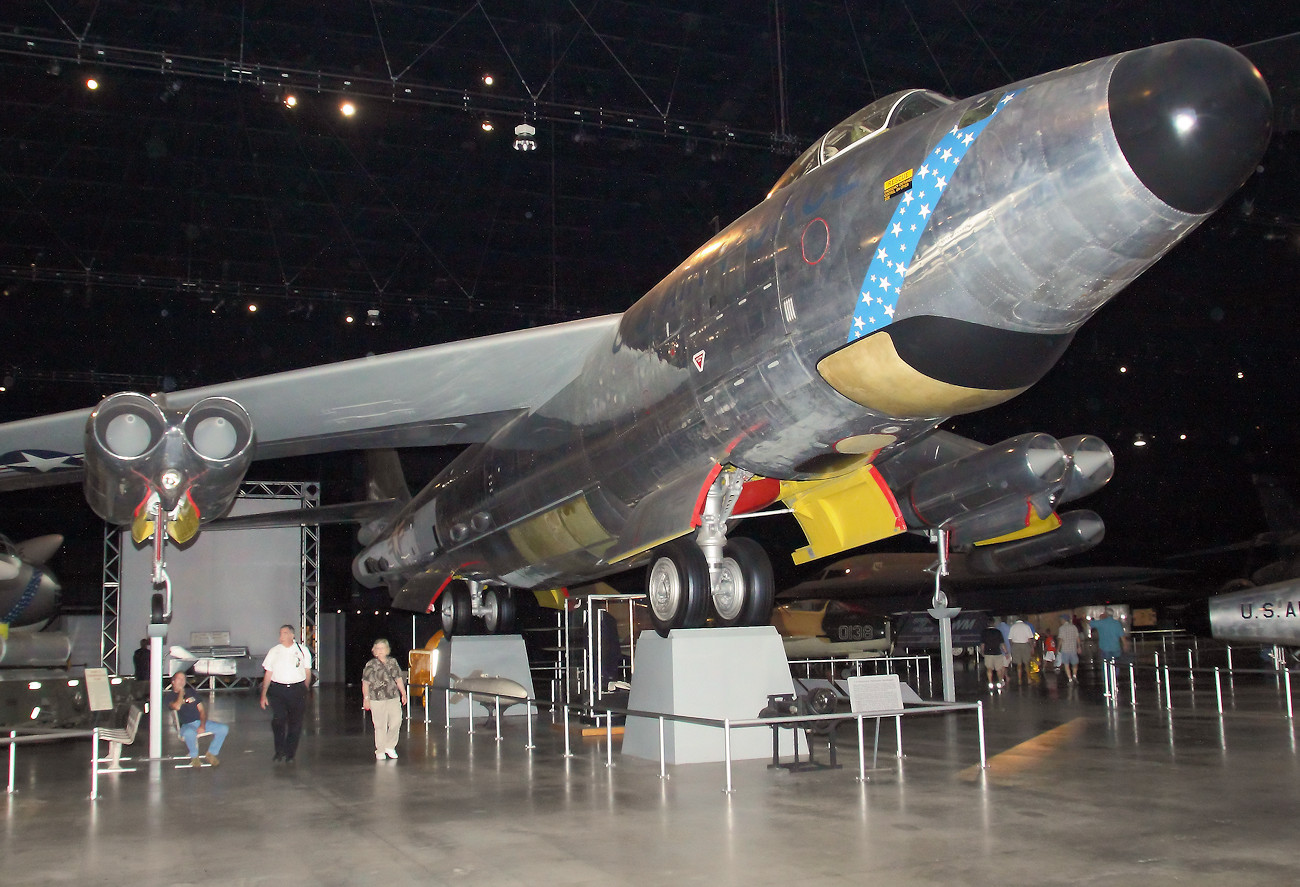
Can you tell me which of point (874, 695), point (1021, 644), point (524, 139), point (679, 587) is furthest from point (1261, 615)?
point (524, 139)

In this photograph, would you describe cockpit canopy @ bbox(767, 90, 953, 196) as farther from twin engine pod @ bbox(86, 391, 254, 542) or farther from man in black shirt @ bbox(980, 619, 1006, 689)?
man in black shirt @ bbox(980, 619, 1006, 689)

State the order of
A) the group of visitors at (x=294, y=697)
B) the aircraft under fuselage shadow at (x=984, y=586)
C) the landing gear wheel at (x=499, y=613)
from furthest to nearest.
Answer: the aircraft under fuselage shadow at (x=984, y=586) → the landing gear wheel at (x=499, y=613) → the group of visitors at (x=294, y=697)

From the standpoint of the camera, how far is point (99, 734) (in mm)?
8328

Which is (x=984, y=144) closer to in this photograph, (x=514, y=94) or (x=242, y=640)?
(x=514, y=94)

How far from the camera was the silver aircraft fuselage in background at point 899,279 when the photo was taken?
509cm

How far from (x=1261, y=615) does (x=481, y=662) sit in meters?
10.9

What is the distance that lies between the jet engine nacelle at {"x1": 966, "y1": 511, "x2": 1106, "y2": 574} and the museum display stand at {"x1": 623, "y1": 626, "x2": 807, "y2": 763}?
19.6ft

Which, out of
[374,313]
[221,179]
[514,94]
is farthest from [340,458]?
[514,94]

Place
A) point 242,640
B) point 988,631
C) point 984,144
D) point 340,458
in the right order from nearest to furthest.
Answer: point 984,144 → point 988,631 → point 242,640 → point 340,458

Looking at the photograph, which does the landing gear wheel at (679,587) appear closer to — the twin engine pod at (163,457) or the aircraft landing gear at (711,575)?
the aircraft landing gear at (711,575)

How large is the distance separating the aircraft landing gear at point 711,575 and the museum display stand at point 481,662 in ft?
20.1

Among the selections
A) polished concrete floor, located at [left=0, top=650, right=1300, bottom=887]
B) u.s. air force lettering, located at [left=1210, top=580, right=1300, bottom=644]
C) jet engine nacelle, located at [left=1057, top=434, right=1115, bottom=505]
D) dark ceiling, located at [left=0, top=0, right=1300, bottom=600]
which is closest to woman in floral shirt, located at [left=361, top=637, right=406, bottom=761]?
polished concrete floor, located at [left=0, top=650, right=1300, bottom=887]

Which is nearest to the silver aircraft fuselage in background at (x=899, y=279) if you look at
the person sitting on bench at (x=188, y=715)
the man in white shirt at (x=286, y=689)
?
the man in white shirt at (x=286, y=689)

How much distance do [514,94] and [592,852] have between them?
34.6ft
